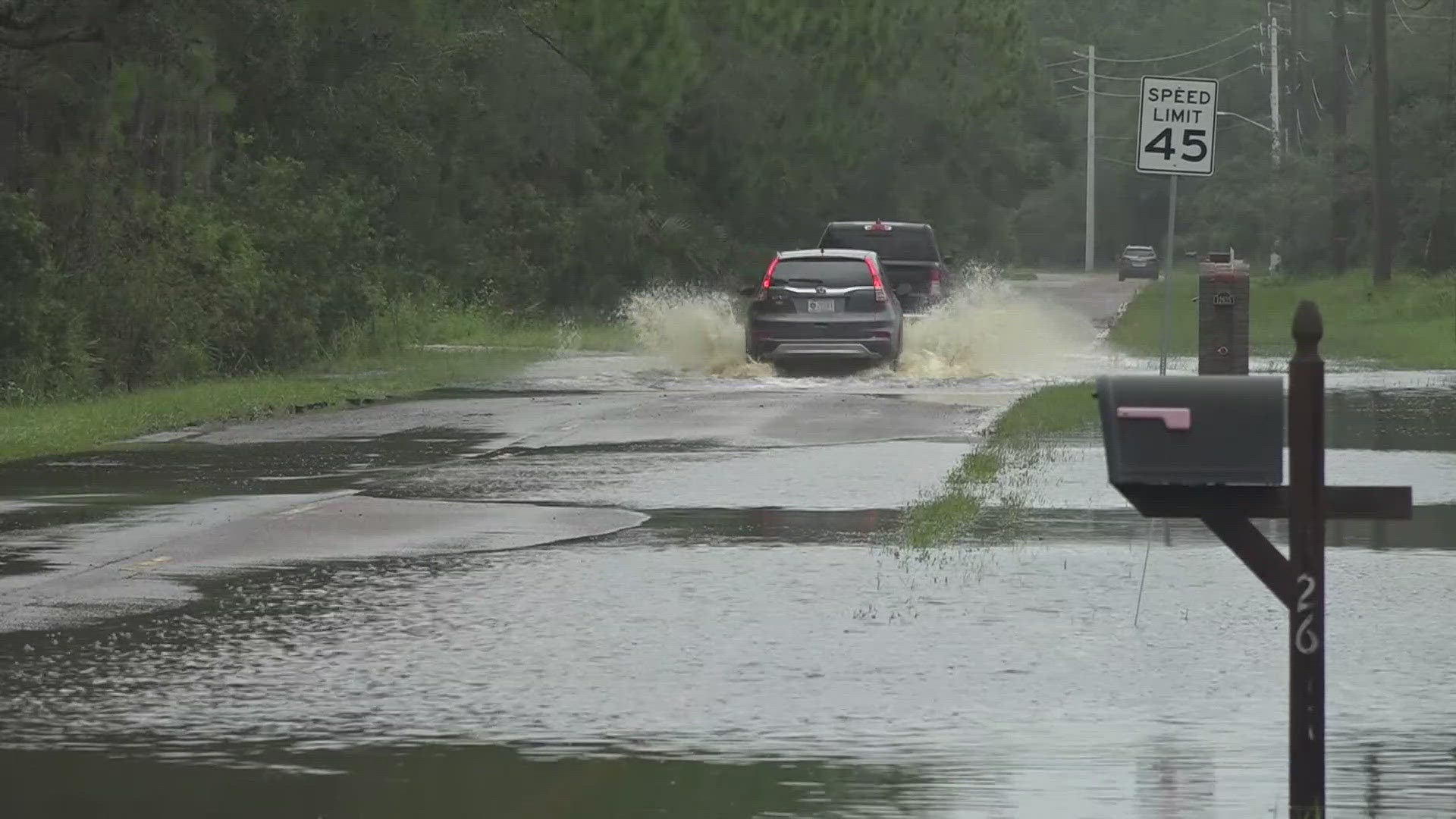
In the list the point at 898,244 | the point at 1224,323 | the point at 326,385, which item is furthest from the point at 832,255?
the point at 1224,323

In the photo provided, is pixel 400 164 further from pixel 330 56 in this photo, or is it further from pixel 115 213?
pixel 115 213

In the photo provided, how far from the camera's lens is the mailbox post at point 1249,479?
721cm

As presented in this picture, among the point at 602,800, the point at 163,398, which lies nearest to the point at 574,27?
the point at 163,398

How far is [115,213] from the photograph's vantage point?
1248 inches

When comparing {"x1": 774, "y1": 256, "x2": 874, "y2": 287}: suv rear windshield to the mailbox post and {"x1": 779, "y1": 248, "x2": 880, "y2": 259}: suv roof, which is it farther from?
the mailbox post

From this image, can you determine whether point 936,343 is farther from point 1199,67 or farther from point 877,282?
point 1199,67

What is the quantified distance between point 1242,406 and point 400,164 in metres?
39.7

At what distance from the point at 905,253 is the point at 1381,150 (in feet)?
73.7

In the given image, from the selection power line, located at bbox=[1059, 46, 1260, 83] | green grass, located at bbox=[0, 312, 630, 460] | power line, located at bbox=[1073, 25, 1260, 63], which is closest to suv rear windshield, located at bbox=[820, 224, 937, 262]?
green grass, located at bbox=[0, 312, 630, 460]

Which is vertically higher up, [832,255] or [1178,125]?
[1178,125]

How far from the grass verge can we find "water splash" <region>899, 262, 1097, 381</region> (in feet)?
24.0

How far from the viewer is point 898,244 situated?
39094 mm

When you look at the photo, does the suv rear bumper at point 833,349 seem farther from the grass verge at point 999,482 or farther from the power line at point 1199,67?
the power line at point 1199,67

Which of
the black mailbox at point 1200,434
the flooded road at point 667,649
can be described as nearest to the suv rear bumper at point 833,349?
the flooded road at point 667,649
